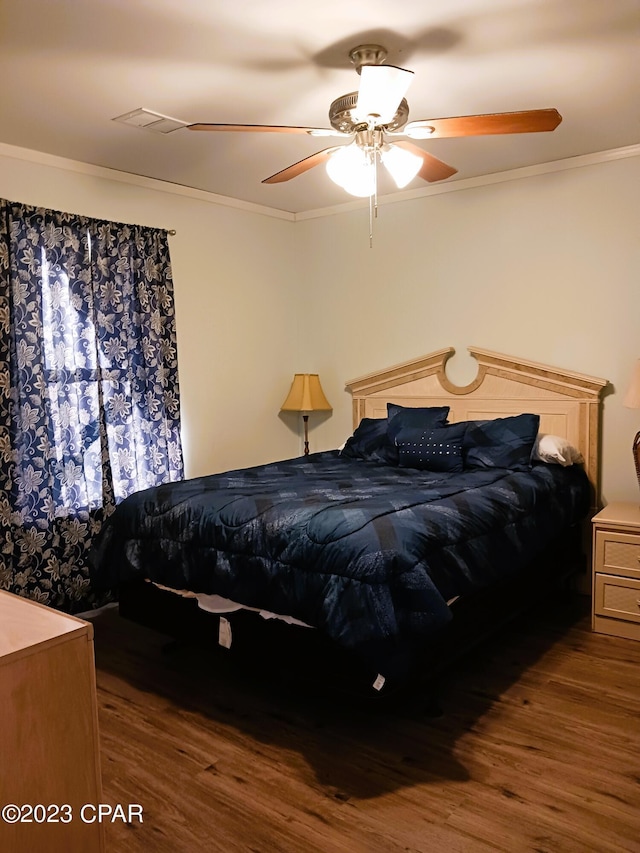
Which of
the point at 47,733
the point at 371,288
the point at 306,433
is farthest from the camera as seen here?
the point at 306,433

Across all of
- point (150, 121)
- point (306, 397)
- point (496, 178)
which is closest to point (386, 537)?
point (150, 121)

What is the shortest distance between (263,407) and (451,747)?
3.03 meters

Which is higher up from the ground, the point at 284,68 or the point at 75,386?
the point at 284,68

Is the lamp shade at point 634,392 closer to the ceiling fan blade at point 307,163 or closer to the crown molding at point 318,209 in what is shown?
the crown molding at point 318,209

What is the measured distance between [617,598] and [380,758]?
1650mm

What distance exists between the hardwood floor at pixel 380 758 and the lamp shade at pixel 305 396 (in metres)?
2.12

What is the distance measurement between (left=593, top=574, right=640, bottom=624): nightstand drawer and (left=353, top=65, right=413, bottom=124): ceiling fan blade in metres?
2.44

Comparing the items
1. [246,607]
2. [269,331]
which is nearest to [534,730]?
[246,607]

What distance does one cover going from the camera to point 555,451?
12.3 ft

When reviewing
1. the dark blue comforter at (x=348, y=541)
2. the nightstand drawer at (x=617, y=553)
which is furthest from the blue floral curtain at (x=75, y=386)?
the nightstand drawer at (x=617, y=553)

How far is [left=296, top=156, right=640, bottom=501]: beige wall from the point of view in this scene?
388 cm

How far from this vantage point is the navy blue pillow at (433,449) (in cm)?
385

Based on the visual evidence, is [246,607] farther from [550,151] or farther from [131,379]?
[550,151]

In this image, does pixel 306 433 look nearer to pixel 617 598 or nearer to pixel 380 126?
pixel 617 598
